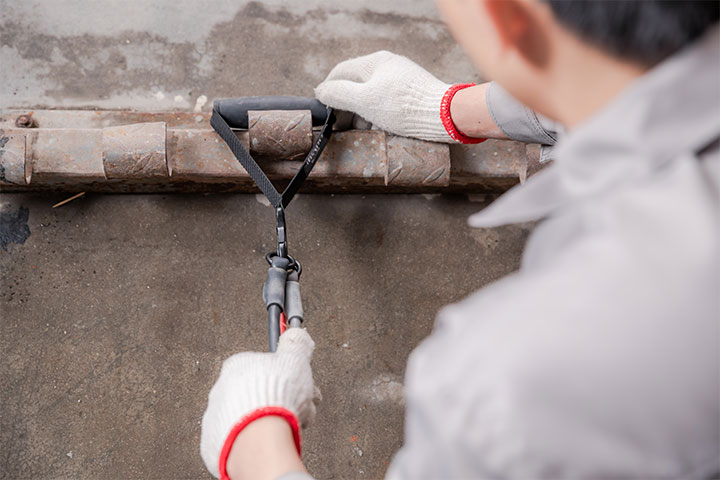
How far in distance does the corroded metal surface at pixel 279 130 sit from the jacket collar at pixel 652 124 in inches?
44.2

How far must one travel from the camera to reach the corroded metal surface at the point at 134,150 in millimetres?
1676

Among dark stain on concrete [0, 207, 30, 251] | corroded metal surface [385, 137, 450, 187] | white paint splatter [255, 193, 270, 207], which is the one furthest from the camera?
white paint splatter [255, 193, 270, 207]

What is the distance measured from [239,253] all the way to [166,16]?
3.22 feet

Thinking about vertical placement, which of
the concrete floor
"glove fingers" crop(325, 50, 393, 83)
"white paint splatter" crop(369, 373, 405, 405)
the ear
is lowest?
"white paint splatter" crop(369, 373, 405, 405)

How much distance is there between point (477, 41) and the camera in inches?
28.5

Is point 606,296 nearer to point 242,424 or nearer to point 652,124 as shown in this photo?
point 652,124

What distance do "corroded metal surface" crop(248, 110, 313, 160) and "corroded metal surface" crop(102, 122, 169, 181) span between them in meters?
0.29

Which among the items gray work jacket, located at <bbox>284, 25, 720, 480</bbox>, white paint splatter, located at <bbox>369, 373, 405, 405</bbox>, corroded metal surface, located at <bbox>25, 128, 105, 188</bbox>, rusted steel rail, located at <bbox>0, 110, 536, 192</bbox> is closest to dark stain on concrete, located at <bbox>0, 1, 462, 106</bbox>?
rusted steel rail, located at <bbox>0, 110, 536, 192</bbox>

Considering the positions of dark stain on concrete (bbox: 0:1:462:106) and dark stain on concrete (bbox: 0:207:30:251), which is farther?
dark stain on concrete (bbox: 0:1:462:106)

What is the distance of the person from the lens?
563mm

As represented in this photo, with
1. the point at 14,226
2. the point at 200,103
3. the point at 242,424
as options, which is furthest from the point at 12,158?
Answer: the point at 242,424

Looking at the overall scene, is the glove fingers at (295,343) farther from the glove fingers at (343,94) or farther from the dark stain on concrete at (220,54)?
the dark stain on concrete at (220,54)

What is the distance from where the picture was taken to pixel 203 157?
1.75 metres

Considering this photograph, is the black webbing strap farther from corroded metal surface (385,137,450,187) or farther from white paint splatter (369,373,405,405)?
white paint splatter (369,373,405,405)
